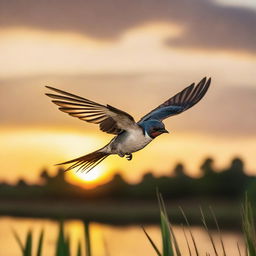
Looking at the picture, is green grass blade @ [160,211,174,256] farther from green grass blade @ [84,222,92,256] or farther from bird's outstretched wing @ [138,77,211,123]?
bird's outstretched wing @ [138,77,211,123]

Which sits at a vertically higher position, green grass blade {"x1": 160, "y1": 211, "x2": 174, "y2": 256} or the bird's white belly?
the bird's white belly

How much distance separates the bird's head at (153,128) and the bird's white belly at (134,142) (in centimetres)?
4

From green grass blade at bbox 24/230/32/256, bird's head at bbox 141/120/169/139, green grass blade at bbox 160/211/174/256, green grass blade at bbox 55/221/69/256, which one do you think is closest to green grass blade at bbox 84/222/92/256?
green grass blade at bbox 55/221/69/256

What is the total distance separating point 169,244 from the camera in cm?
469

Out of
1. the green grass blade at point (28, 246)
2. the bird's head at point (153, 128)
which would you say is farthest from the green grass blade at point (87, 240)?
the bird's head at point (153, 128)

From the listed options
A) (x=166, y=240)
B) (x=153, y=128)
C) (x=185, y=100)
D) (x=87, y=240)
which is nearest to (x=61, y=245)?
(x=87, y=240)

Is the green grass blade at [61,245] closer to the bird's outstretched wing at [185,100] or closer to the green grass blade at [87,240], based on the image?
the green grass blade at [87,240]

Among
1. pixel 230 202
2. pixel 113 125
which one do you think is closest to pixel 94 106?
pixel 113 125

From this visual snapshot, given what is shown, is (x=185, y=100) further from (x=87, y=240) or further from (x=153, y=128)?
(x=153, y=128)

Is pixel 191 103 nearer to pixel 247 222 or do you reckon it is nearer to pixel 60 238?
pixel 60 238

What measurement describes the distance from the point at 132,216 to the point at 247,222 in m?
65.8

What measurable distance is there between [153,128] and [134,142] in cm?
22

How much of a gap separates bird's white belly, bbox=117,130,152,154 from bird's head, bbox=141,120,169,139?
1.6 inches

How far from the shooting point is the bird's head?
169 inches
